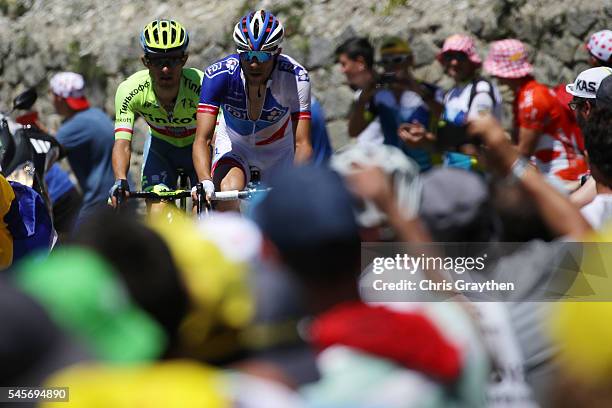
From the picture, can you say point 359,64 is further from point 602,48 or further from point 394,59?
point 602,48

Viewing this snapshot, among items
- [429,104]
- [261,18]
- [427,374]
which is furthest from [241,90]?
[427,374]

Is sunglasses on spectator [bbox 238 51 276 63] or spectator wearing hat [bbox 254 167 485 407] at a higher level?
spectator wearing hat [bbox 254 167 485 407]

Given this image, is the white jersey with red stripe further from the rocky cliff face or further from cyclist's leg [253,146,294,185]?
the rocky cliff face

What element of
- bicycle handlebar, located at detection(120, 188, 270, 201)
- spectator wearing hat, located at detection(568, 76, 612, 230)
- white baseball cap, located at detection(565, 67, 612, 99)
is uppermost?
spectator wearing hat, located at detection(568, 76, 612, 230)

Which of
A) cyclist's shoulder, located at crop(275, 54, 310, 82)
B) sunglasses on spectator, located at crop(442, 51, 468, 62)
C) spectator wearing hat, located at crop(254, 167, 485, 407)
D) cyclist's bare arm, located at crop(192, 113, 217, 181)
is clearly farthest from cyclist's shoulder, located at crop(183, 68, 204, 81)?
spectator wearing hat, located at crop(254, 167, 485, 407)

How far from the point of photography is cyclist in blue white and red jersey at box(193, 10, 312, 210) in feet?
24.4

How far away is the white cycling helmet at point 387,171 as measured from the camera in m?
3.04

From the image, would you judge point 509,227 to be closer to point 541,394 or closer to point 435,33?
point 541,394

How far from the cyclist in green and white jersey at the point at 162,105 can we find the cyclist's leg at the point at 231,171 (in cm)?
62

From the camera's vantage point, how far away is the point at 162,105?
27.3ft

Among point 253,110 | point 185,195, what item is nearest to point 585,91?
point 253,110

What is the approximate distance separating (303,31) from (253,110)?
5239 mm

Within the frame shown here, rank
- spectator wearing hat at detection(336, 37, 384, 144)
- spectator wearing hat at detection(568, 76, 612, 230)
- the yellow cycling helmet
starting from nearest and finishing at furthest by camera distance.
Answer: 1. spectator wearing hat at detection(568, 76, 612, 230)
2. the yellow cycling helmet
3. spectator wearing hat at detection(336, 37, 384, 144)

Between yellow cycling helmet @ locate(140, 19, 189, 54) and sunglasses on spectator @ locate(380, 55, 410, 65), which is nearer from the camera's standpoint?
yellow cycling helmet @ locate(140, 19, 189, 54)
